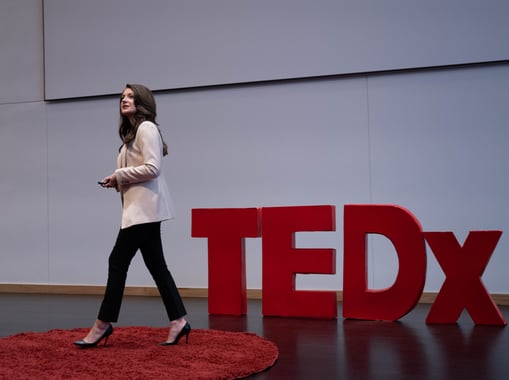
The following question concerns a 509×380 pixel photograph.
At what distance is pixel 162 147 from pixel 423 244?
1.72 meters

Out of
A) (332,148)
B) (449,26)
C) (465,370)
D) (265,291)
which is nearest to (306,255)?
(265,291)

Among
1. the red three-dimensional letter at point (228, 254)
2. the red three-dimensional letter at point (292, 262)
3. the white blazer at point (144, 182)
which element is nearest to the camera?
the white blazer at point (144, 182)

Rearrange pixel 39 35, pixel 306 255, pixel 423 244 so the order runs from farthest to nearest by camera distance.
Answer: pixel 39 35
pixel 306 255
pixel 423 244

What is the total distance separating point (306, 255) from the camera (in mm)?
4234

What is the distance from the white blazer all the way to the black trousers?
0.07 m

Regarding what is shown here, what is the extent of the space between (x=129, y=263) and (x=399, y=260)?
5.68 feet

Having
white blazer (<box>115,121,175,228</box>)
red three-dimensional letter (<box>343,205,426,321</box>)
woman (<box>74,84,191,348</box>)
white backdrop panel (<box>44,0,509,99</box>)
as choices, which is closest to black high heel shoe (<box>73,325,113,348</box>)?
woman (<box>74,84,191,348</box>)

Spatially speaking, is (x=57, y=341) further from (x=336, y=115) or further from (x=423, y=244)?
(x=336, y=115)

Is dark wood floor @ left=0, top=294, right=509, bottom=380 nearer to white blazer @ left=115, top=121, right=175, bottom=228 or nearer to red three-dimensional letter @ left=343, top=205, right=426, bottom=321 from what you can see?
red three-dimensional letter @ left=343, top=205, right=426, bottom=321

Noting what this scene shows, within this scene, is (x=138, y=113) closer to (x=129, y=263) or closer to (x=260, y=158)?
(x=129, y=263)

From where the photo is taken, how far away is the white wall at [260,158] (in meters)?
4.97

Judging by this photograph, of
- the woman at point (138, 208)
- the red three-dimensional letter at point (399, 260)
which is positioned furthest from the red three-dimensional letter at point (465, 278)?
the woman at point (138, 208)

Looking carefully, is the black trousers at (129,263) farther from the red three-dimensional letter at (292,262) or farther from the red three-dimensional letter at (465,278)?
the red three-dimensional letter at (465,278)

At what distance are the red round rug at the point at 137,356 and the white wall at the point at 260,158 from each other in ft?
7.06
